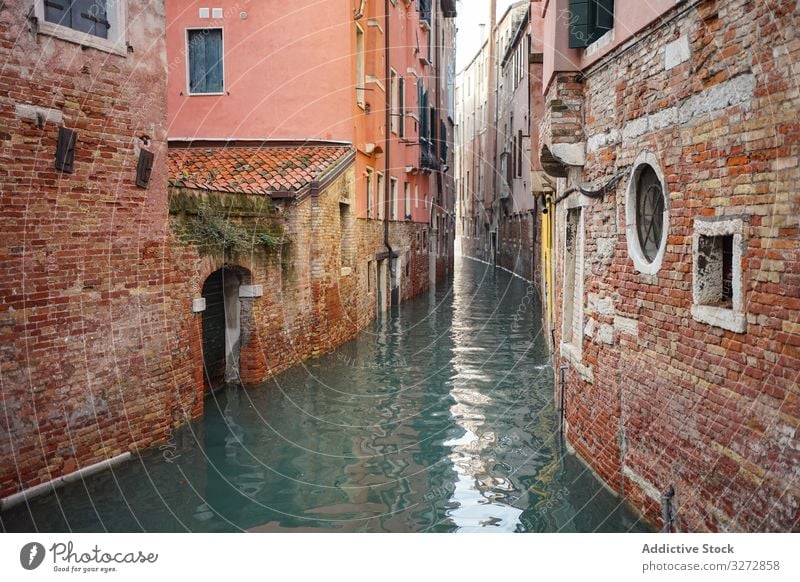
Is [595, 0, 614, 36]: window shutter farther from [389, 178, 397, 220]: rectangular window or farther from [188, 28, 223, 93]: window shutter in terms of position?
[389, 178, 397, 220]: rectangular window

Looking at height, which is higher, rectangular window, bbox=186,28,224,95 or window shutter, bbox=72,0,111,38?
rectangular window, bbox=186,28,224,95

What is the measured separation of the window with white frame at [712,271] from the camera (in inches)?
179

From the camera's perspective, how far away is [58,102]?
21.6ft

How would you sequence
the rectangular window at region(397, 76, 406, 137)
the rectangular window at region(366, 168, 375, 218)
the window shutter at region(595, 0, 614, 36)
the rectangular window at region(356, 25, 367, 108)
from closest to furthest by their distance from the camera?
the window shutter at region(595, 0, 614, 36), the rectangular window at region(356, 25, 367, 108), the rectangular window at region(366, 168, 375, 218), the rectangular window at region(397, 76, 406, 137)

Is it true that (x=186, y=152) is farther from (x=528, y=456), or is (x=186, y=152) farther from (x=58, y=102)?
(x=528, y=456)

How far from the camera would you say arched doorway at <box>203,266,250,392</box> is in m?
10.7

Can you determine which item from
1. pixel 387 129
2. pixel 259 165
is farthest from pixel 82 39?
pixel 387 129

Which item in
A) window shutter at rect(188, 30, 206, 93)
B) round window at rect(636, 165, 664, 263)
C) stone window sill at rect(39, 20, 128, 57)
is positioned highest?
window shutter at rect(188, 30, 206, 93)

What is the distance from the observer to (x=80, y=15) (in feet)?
22.4

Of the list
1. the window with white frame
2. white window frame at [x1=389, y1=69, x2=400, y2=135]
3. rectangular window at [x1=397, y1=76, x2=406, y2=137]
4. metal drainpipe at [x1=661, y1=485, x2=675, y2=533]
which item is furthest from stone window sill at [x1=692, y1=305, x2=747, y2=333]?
rectangular window at [x1=397, y1=76, x2=406, y2=137]

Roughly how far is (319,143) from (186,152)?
260 centimetres

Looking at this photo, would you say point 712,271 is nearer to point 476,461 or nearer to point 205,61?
point 476,461

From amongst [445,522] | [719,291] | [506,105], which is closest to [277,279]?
[445,522]

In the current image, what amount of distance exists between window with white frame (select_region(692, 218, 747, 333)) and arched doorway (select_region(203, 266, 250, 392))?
7.36 meters
